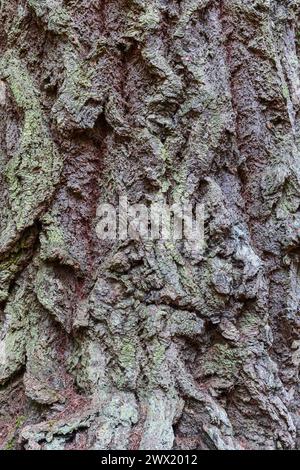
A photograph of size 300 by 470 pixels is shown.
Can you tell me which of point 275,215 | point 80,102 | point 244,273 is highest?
point 80,102

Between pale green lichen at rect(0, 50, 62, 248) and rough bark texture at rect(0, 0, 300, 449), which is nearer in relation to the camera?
rough bark texture at rect(0, 0, 300, 449)

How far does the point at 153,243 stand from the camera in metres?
1.54

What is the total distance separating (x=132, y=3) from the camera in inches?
63.4

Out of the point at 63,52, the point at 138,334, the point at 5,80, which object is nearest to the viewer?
the point at 138,334

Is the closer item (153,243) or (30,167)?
(153,243)

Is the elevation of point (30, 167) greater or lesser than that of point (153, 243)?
greater

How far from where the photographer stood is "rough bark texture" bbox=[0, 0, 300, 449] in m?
1.51

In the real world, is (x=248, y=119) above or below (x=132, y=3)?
below

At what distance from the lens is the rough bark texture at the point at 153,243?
4.96ft

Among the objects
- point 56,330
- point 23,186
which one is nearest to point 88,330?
point 56,330

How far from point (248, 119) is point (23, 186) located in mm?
842

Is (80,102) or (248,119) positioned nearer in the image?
(80,102)

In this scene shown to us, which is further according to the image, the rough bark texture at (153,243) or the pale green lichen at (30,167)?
the pale green lichen at (30,167)

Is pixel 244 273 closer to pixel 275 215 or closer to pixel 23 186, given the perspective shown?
pixel 275 215
